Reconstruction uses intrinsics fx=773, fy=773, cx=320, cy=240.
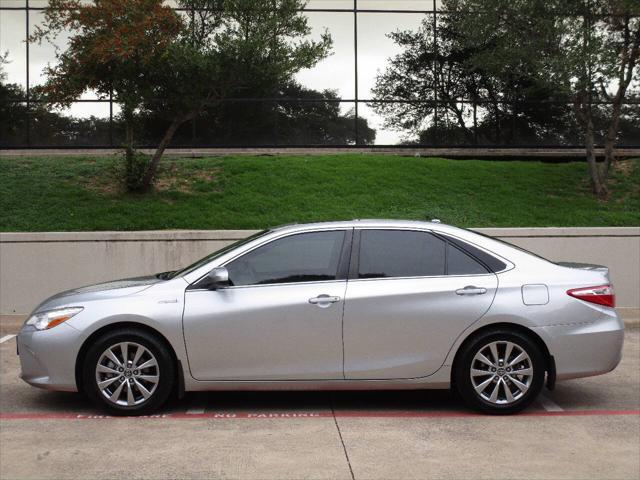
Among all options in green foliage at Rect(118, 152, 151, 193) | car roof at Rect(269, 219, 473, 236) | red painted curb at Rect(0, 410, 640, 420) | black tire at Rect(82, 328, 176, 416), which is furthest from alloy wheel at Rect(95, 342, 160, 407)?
green foliage at Rect(118, 152, 151, 193)

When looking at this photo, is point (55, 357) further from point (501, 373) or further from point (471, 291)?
point (501, 373)

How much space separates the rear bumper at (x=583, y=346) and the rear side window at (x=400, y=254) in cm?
99

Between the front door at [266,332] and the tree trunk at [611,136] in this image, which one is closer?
the front door at [266,332]

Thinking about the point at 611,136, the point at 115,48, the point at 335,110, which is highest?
the point at 115,48

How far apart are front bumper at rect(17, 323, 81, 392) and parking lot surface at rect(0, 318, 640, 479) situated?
28cm

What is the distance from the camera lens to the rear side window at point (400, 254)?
6266mm

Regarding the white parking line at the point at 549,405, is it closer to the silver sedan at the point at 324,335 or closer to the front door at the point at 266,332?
the silver sedan at the point at 324,335

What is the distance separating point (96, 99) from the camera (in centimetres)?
1820

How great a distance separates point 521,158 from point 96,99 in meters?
10.2

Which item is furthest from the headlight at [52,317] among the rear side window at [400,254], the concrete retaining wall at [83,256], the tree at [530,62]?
the tree at [530,62]

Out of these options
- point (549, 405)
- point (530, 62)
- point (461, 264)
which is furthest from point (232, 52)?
point (549, 405)

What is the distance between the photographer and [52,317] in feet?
20.3

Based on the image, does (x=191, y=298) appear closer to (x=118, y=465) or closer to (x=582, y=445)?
(x=118, y=465)

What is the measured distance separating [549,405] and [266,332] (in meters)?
2.49
